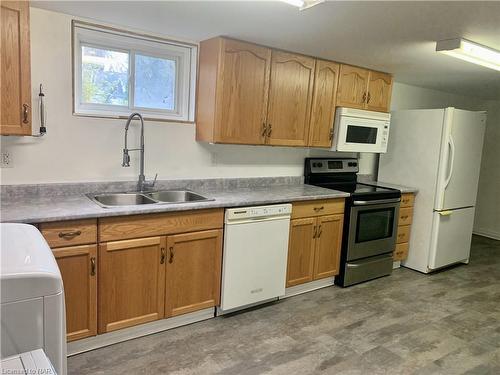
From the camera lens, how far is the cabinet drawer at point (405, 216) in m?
4.05

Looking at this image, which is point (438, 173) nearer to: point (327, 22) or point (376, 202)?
point (376, 202)

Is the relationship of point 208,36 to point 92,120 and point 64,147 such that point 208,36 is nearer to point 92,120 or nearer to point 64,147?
point 92,120

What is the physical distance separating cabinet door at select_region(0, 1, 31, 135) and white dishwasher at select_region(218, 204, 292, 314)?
140 cm

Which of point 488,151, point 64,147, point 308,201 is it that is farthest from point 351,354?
point 488,151

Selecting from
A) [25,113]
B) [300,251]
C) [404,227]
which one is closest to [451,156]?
[404,227]

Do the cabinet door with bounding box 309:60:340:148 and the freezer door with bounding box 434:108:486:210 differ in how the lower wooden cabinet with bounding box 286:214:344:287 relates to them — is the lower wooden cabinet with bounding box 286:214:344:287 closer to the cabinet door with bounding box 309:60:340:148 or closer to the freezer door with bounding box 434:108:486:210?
the cabinet door with bounding box 309:60:340:148

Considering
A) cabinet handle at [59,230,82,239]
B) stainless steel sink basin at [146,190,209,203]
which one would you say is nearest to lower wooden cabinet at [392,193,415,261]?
stainless steel sink basin at [146,190,209,203]

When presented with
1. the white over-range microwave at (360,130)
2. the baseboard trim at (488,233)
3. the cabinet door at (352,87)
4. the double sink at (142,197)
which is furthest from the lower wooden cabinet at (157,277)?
the baseboard trim at (488,233)

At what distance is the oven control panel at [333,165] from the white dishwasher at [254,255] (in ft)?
3.28

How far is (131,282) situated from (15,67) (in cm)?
140

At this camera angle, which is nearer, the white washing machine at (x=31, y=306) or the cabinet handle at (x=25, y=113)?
the white washing machine at (x=31, y=306)

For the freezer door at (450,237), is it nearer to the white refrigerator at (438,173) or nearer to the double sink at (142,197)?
the white refrigerator at (438,173)

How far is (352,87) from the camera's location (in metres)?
3.66

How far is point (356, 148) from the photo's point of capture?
12.3ft
